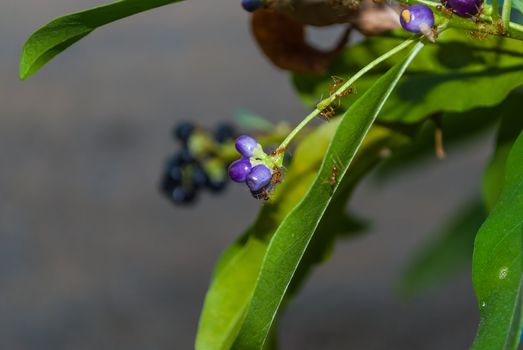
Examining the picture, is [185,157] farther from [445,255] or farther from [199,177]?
[445,255]

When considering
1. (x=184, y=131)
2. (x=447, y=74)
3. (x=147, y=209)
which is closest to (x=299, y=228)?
(x=447, y=74)

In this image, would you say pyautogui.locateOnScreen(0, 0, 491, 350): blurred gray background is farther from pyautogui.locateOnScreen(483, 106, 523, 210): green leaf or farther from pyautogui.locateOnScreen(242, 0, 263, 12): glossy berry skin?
pyautogui.locateOnScreen(242, 0, 263, 12): glossy berry skin

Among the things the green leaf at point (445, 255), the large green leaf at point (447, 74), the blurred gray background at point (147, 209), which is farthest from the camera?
the blurred gray background at point (147, 209)

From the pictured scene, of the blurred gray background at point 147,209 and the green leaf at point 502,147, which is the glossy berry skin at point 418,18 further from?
the blurred gray background at point 147,209

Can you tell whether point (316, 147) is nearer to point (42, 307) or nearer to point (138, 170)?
point (42, 307)

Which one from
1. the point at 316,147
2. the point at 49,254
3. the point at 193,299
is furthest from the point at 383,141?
the point at 49,254

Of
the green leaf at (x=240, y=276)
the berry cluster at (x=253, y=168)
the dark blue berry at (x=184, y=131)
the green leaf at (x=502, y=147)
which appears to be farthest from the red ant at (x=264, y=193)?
the dark blue berry at (x=184, y=131)
